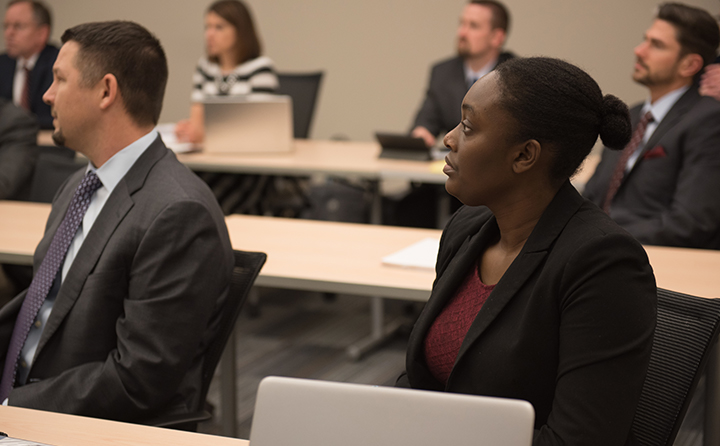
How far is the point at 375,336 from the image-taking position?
3.33 metres

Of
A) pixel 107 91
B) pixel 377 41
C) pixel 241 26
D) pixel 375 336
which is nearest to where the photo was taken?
pixel 107 91

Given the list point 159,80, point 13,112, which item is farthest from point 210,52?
point 159,80

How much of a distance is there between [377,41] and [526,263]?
4.70 metres

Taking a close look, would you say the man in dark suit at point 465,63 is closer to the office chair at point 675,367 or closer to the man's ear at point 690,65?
the man's ear at point 690,65

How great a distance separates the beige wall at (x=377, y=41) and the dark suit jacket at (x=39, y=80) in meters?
1.18

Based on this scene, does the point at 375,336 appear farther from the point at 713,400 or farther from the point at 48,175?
the point at 713,400

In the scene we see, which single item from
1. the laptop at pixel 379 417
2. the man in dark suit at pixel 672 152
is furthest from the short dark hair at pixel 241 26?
the laptop at pixel 379 417

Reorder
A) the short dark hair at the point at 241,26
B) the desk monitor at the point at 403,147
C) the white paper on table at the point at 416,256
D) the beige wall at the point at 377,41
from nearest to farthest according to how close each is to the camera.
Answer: the white paper on table at the point at 416,256
the desk monitor at the point at 403,147
the short dark hair at the point at 241,26
the beige wall at the point at 377,41

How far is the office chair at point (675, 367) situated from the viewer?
1.28 metres

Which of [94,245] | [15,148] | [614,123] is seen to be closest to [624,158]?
[614,123]

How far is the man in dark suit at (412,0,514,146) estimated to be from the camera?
416cm

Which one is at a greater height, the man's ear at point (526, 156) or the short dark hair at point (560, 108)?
the short dark hair at point (560, 108)

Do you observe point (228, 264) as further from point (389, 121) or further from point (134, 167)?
point (389, 121)

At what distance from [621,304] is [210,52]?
362 centimetres
